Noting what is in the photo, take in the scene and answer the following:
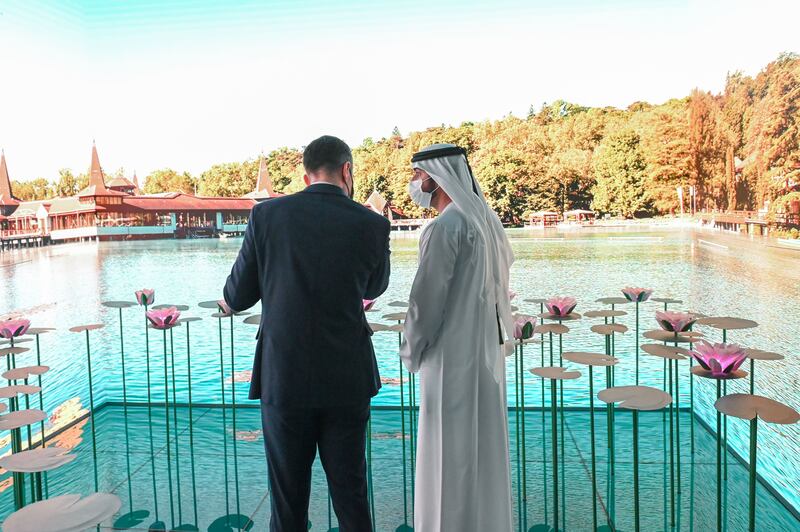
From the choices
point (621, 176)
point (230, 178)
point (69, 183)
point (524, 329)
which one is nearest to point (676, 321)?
point (524, 329)

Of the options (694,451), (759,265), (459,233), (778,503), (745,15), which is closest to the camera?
(459,233)

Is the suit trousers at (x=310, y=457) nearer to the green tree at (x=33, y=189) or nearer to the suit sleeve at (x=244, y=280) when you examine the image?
the suit sleeve at (x=244, y=280)

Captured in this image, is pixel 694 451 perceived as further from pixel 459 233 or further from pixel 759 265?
pixel 459 233

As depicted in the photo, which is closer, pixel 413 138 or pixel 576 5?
pixel 576 5

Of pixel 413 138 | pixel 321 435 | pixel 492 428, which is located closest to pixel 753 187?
pixel 413 138

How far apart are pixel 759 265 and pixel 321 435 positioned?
3545 millimetres

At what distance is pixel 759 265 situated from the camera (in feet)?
12.7

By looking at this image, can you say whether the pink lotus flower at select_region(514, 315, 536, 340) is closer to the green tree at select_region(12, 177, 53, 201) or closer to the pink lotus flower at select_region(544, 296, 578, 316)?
the pink lotus flower at select_region(544, 296, 578, 316)

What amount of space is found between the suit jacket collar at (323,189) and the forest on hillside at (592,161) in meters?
3.20

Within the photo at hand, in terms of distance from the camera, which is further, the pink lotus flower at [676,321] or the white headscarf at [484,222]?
the pink lotus flower at [676,321]

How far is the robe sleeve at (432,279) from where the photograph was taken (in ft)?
5.14

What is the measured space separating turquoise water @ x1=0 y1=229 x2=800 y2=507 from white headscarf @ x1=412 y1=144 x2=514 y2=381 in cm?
233

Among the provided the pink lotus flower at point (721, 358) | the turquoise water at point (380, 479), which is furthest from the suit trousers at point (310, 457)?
the pink lotus flower at point (721, 358)

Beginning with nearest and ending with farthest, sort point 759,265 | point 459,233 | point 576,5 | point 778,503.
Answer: point 459,233 < point 778,503 < point 759,265 < point 576,5
